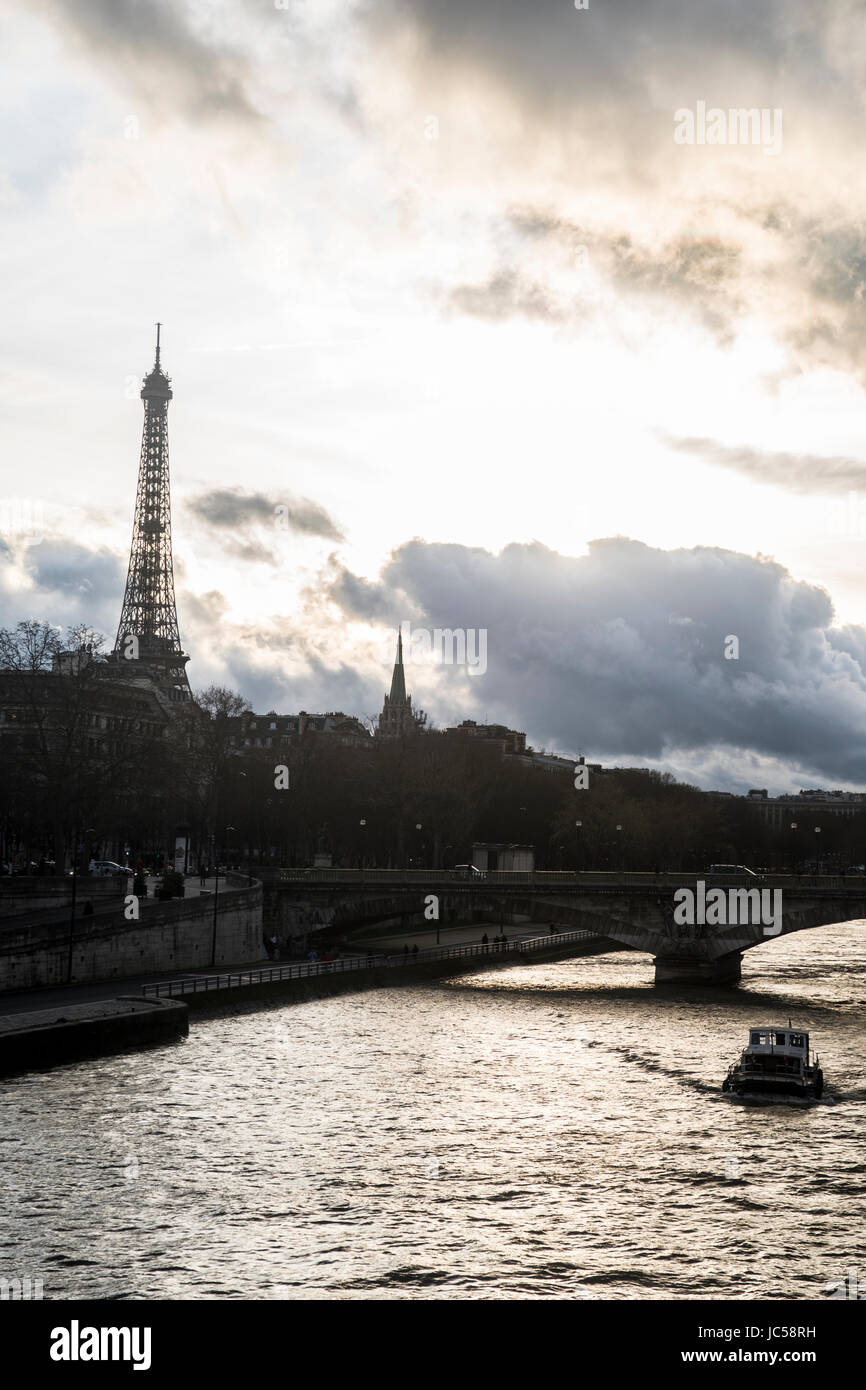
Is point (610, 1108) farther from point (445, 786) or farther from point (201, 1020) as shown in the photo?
point (445, 786)

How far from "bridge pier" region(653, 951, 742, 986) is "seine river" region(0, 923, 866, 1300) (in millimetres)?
16657

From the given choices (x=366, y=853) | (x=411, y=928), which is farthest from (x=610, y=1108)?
(x=366, y=853)

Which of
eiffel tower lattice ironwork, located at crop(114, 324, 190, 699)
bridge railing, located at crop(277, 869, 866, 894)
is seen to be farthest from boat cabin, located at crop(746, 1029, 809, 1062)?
eiffel tower lattice ironwork, located at crop(114, 324, 190, 699)

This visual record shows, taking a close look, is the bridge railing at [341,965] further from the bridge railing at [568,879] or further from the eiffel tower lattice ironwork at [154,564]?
the eiffel tower lattice ironwork at [154,564]

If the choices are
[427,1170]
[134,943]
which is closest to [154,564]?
[134,943]

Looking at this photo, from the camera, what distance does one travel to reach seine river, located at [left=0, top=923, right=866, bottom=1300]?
2331 cm

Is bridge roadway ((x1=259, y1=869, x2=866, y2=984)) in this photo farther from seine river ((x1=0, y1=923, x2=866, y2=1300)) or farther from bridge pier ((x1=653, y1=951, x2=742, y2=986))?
seine river ((x1=0, y1=923, x2=866, y2=1300))

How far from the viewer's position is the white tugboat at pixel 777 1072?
3712 cm

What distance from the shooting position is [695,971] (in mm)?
64625

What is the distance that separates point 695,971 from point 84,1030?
3444cm

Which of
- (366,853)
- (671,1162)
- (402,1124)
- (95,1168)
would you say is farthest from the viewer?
(366,853)

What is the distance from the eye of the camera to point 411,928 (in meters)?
85.8

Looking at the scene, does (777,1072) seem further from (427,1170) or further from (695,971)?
(695,971)
